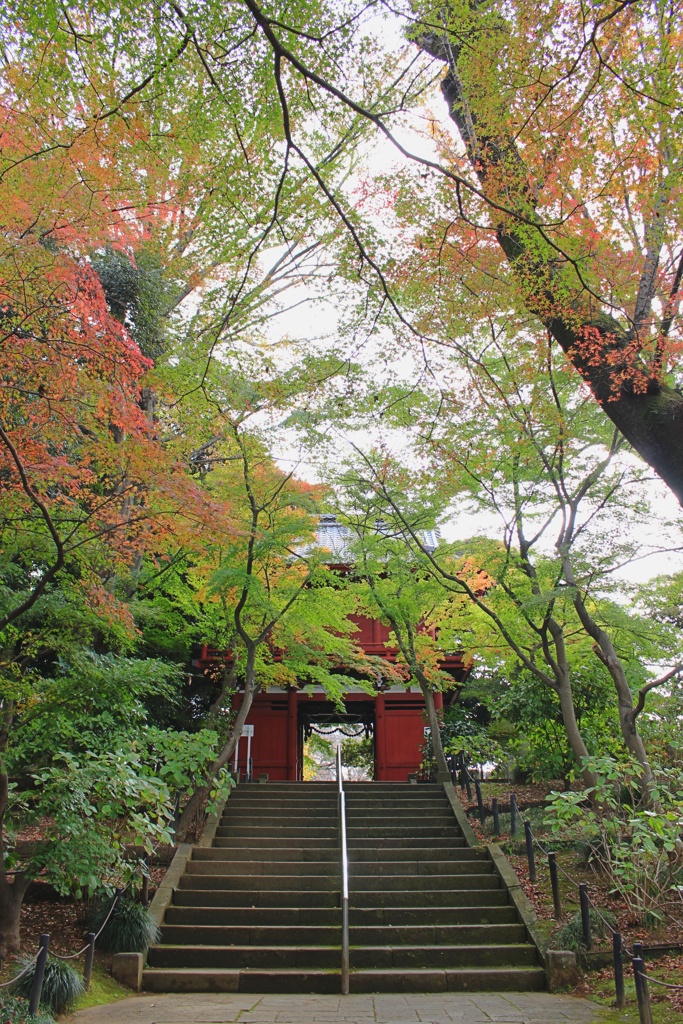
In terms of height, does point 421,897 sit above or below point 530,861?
below

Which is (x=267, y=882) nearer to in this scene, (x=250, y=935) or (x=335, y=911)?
(x=335, y=911)

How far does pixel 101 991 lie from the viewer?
6105 millimetres

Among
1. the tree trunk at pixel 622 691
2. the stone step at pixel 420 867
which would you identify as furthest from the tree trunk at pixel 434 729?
the tree trunk at pixel 622 691

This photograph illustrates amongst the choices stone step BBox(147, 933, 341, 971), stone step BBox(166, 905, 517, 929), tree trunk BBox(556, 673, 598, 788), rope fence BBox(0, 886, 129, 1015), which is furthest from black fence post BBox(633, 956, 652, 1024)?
rope fence BBox(0, 886, 129, 1015)

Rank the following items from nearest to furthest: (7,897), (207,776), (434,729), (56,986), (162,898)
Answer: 1. (56,986)
2. (7,897)
3. (162,898)
4. (207,776)
5. (434,729)

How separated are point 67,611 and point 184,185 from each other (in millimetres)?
4011

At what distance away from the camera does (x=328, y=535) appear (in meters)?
18.8

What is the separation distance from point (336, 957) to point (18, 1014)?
3.33m

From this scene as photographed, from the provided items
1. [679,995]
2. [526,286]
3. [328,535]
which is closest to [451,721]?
[328,535]

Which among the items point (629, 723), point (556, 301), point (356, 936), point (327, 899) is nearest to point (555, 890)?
point (629, 723)

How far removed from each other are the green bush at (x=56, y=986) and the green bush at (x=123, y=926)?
4.03 ft

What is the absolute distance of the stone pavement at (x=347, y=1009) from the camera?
17.4 feet

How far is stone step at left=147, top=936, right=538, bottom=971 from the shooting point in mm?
6883

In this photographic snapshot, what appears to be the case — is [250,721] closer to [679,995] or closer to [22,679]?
[22,679]
